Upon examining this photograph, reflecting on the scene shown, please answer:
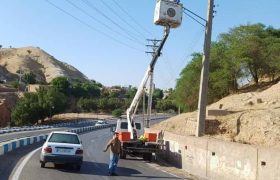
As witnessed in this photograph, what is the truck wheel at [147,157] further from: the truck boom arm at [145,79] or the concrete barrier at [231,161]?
the concrete barrier at [231,161]

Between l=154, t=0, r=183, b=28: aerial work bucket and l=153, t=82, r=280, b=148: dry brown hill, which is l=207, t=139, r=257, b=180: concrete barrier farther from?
l=154, t=0, r=183, b=28: aerial work bucket

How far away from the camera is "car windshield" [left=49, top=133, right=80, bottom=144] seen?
19.1 meters

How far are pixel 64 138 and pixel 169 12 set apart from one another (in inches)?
514

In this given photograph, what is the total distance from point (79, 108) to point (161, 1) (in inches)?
4733

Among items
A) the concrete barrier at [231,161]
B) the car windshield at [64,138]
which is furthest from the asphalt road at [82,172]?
the concrete barrier at [231,161]

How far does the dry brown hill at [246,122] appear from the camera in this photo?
28.9 m

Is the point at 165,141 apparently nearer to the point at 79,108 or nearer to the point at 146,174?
the point at 146,174

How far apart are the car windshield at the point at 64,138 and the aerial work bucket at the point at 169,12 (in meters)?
12.3

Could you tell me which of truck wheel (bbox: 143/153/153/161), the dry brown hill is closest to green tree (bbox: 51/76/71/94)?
the dry brown hill

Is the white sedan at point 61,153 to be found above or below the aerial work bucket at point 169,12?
below

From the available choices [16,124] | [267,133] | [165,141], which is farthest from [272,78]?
[16,124]

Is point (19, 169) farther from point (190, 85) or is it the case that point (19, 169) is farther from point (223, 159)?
point (190, 85)

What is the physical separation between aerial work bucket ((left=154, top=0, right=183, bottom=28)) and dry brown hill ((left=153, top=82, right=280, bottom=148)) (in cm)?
686

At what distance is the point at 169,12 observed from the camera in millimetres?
29625
